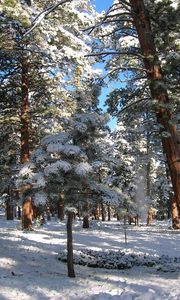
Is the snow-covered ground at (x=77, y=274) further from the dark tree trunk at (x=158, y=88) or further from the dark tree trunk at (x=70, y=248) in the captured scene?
the dark tree trunk at (x=158, y=88)

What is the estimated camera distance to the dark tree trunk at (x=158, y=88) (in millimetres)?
8688

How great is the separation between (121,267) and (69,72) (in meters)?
8.23

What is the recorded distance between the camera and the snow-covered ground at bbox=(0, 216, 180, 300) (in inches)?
381

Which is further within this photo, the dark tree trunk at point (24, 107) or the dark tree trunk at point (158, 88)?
the dark tree trunk at point (24, 107)

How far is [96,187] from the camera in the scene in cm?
1247

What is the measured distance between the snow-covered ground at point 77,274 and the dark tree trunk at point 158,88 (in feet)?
9.01

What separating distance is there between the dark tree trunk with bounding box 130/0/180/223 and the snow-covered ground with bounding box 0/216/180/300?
2745 millimetres

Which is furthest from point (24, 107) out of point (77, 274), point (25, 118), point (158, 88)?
point (158, 88)

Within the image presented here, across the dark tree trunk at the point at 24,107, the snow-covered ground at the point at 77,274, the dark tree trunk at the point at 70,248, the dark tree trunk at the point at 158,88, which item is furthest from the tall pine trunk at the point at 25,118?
the dark tree trunk at the point at 158,88

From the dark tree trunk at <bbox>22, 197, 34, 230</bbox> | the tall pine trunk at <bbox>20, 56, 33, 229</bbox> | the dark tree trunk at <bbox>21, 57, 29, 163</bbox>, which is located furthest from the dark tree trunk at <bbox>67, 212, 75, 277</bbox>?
the dark tree trunk at <bbox>21, 57, 29, 163</bbox>

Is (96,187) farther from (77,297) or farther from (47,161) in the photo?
Result: (77,297)

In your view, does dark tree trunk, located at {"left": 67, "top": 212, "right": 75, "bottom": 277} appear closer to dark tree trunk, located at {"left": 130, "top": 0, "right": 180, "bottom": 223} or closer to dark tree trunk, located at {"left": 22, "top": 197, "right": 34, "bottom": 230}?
dark tree trunk, located at {"left": 130, "top": 0, "right": 180, "bottom": 223}

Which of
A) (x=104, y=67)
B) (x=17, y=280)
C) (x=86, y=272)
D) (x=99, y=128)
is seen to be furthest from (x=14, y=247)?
(x=104, y=67)

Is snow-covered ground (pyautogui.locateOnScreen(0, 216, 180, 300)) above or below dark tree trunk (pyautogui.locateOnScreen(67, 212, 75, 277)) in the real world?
below
